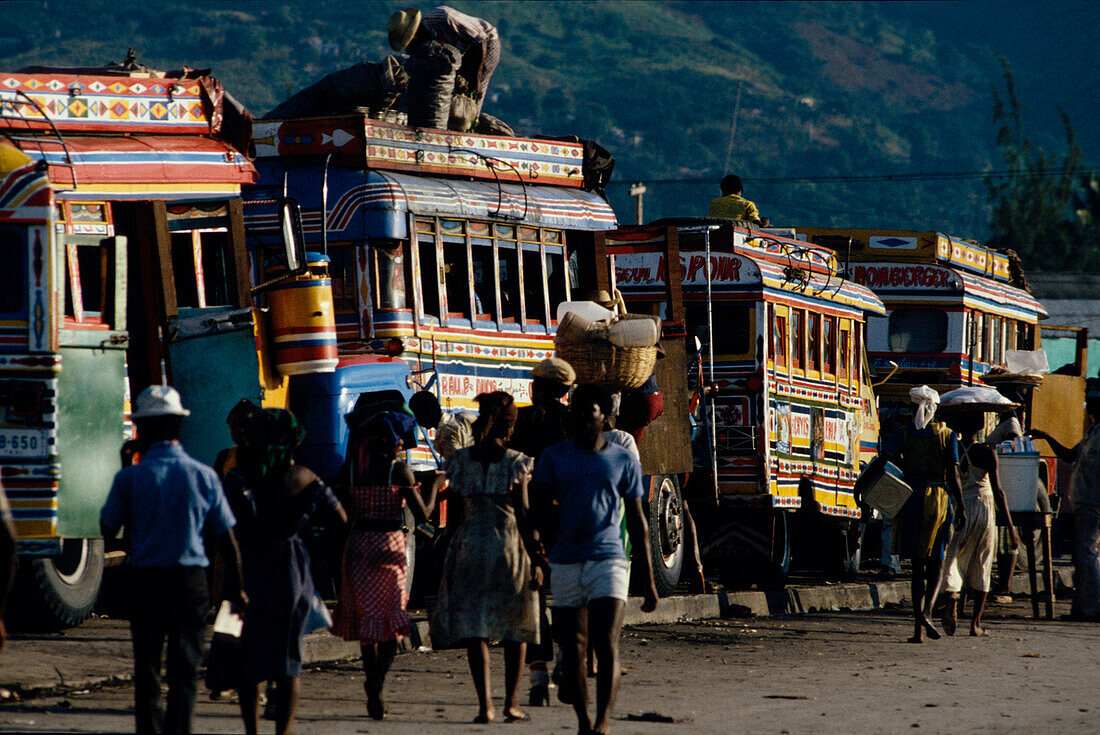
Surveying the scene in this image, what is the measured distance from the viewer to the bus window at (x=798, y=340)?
1708cm

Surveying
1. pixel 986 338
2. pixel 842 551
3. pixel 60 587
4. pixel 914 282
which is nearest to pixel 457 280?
pixel 60 587

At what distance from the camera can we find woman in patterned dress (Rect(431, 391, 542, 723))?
8.17 meters

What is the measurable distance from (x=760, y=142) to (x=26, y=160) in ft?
362

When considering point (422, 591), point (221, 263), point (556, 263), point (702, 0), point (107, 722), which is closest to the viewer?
point (107, 722)

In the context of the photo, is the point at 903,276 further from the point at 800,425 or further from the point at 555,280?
the point at 555,280

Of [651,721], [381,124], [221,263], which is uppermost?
[381,124]

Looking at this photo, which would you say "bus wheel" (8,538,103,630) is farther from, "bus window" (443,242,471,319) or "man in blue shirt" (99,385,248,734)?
"bus window" (443,242,471,319)

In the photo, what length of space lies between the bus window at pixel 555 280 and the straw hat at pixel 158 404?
7.82 m

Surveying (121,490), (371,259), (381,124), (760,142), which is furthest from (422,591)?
(760,142)

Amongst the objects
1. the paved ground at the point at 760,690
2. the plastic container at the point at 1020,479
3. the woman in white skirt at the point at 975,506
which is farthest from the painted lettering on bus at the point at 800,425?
the paved ground at the point at 760,690

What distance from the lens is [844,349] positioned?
18547 millimetres

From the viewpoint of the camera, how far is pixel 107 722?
7.81m

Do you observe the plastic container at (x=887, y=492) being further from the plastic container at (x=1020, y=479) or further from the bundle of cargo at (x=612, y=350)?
the plastic container at (x=1020, y=479)

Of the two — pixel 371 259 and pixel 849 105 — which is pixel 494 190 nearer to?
pixel 371 259
